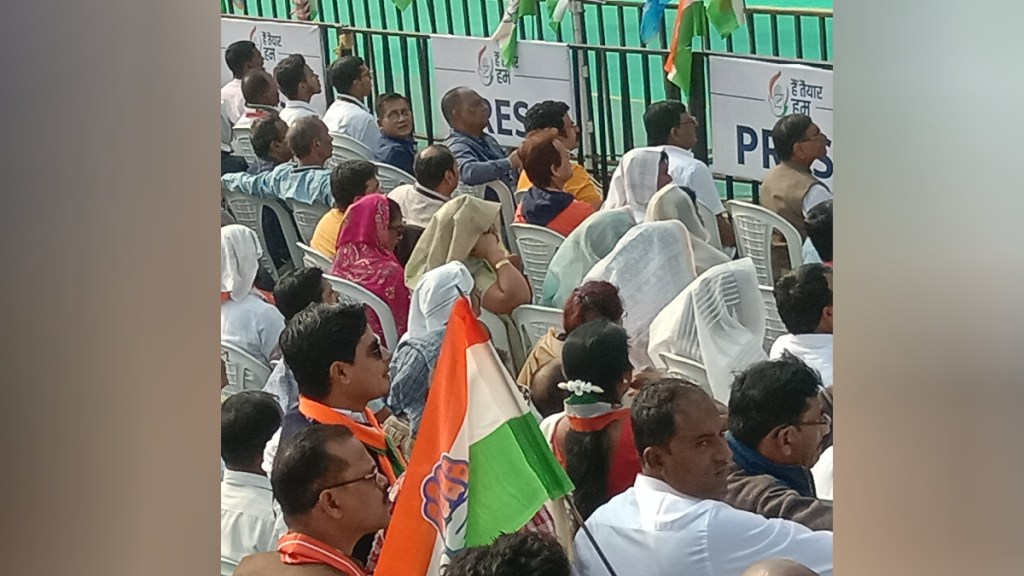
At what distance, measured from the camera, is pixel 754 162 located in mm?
2281

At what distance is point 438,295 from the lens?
97.7 inches

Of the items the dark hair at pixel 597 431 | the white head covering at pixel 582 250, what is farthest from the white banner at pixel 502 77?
the dark hair at pixel 597 431

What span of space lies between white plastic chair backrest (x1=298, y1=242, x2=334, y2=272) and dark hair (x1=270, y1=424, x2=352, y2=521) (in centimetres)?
34

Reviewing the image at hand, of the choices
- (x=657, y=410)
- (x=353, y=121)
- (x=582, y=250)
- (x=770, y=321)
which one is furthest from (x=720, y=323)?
(x=353, y=121)

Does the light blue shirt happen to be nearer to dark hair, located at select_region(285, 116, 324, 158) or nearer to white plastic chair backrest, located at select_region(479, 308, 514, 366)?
dark hair, located at select_region(285, 116, 324, 158)

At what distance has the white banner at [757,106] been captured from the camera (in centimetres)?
221

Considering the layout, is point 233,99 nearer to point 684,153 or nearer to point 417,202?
point 417,202

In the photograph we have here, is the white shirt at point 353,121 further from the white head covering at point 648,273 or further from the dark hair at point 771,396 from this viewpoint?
the dark hair at point 771,396

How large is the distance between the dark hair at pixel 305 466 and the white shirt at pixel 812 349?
2.94ft

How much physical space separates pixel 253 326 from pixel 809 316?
1172mm

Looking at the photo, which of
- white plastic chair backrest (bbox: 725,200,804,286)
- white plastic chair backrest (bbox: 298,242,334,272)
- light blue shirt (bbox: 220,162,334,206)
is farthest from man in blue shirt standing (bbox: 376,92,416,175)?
white plastic chair backrest (bbox: 725,200,804,286)
